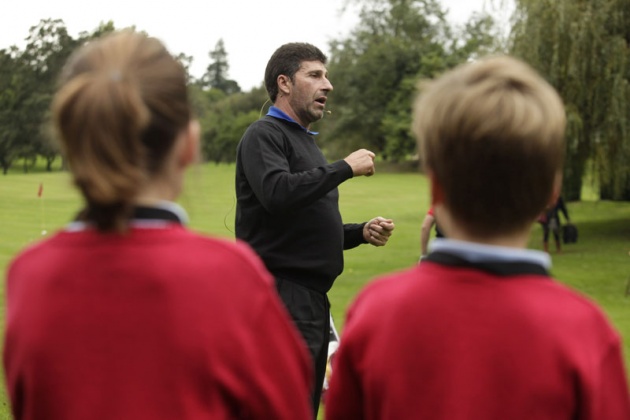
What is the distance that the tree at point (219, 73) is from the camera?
556ft

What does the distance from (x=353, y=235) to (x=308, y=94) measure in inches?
31.5

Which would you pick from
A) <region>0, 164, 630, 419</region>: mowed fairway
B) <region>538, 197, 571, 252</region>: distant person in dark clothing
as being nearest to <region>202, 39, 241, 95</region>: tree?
<region>0, 164, 630, 419</region>: mowed fairway

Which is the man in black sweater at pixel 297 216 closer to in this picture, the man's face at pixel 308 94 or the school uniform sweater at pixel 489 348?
the man's face at pixel 308 94

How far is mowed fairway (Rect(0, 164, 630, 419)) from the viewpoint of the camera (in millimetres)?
13609

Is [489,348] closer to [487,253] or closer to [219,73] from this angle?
[487,253]

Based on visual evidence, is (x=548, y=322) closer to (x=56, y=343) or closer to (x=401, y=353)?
(x=401, y=353)

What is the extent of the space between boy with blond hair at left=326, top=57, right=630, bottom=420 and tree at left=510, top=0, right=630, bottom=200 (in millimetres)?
17053

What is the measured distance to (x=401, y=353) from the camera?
2.11m

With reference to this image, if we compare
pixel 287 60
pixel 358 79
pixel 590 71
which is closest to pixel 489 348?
Result: pixel 287 60

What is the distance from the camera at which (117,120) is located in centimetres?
192

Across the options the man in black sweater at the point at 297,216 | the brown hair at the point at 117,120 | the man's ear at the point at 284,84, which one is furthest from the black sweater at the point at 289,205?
the brown hair at the point at 117,120

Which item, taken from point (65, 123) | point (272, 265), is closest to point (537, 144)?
point (65, 123)

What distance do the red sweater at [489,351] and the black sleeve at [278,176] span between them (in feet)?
7.46

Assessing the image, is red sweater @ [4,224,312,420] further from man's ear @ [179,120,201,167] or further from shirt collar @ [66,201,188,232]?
man's ear @ [179,120,201,167]
